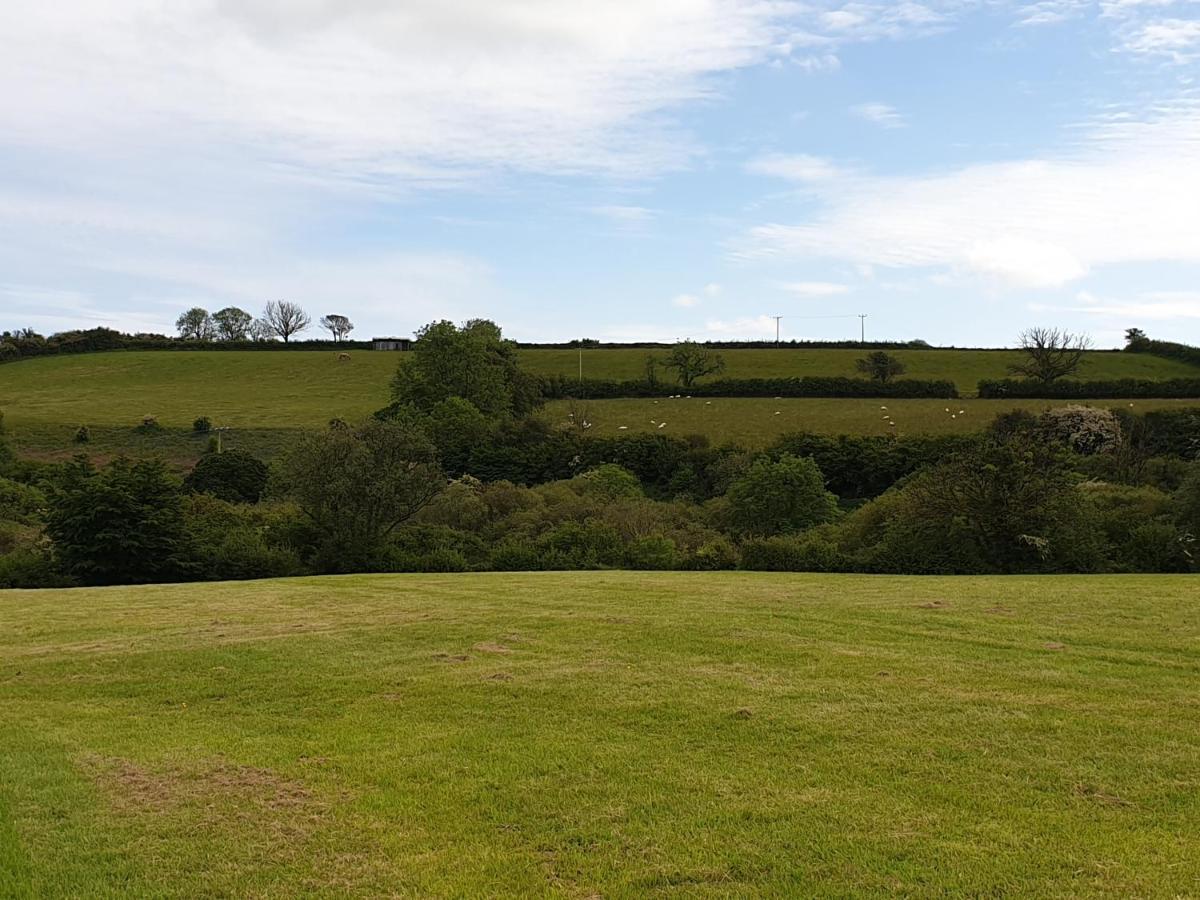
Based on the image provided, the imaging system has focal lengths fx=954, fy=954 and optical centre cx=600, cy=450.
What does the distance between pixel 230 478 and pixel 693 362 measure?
162 feet

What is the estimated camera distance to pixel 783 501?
4556 cm

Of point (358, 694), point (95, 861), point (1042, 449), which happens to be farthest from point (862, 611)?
point (1042, 449)

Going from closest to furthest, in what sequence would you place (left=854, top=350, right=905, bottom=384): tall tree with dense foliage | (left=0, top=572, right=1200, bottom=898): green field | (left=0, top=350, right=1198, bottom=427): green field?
(left=0, top=572, right=1200, bottom=898): green field, (left=0, top=350, right=1198, bottom=427): green field, (left=854, top=350, right=905, bottom=384): tall tree with dense foliage

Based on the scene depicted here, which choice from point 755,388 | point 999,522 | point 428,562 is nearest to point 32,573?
point 428,562

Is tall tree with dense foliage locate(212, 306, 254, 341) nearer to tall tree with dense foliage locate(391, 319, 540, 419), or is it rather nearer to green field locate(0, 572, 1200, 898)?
tall tree with dense foliage locate(391, 319, 540, 419)

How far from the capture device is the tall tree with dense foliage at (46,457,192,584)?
108 ft

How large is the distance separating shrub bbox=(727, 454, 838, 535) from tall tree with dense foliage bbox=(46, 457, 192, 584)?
24988 millimetres

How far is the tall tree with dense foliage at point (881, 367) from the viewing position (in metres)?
90.8

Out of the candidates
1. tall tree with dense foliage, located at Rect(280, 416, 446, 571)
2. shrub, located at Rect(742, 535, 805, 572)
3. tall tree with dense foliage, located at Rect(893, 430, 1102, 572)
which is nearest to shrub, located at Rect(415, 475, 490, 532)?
tall tree with dense foliage, located at Rect(280, 416, 446, 571)

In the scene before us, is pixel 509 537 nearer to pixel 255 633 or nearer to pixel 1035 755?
pixel 255 633

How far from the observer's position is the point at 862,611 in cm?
1752

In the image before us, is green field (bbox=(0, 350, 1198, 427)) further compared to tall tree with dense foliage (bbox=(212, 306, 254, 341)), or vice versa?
tall tree with dense foliage (bbox=(212, 306, 254, 341))

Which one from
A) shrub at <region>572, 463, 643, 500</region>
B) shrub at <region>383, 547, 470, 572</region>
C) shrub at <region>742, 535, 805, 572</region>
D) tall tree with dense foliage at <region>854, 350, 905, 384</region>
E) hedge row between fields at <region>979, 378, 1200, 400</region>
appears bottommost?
shrub at <region>383, 547, 470, 572</region>

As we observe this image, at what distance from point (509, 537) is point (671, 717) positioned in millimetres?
31353
